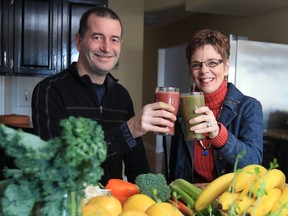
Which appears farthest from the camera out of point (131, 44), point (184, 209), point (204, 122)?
point (131, 44)

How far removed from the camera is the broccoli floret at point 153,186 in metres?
1.04

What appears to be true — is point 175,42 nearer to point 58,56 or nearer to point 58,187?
point 58,56

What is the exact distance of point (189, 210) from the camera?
3.18 ft

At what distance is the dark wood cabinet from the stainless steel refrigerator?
187cm

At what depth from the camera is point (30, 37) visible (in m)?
4.18

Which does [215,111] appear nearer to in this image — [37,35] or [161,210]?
[161,210]

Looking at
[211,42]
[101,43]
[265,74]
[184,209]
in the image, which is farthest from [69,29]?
[184,209]

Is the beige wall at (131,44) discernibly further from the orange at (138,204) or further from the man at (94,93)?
the orange at (138,204)

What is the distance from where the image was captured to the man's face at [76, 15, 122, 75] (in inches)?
69.0

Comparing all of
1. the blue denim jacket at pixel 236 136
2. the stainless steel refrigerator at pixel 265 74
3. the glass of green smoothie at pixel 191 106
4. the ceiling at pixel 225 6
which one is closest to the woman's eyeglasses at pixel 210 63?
the blue denim jacket at pixel 236 136

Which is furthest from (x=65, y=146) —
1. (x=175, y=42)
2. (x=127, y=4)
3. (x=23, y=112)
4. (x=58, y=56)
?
(x=175, y=42)

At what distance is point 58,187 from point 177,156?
1299mm

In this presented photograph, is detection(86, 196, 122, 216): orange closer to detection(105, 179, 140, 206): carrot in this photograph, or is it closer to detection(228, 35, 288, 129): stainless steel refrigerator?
detection(105, 179, 140, 206): carrot

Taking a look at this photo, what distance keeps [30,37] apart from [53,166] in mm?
3972
